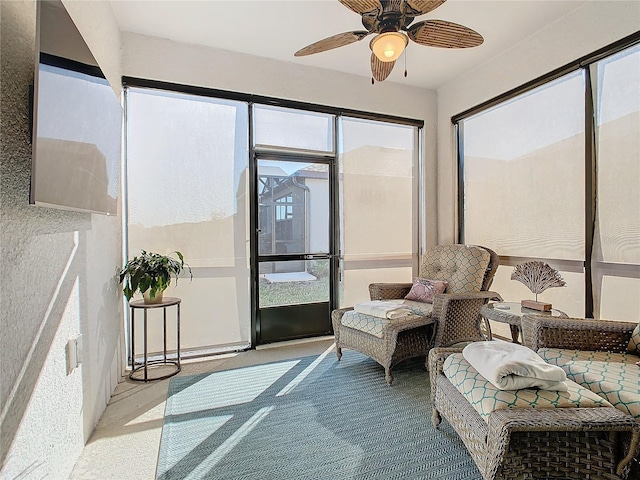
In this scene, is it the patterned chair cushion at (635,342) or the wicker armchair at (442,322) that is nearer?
the patterned chair cushion at (635,342)

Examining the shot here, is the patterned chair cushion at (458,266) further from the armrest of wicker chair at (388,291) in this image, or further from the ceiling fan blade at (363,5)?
the ceiling fan blade at (363,5)

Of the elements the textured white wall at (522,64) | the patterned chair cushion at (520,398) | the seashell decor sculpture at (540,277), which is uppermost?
the textured white wall at (522,64)

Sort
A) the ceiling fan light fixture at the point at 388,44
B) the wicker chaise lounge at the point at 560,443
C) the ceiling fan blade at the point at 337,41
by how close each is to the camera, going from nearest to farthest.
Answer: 1. the wicker chaise lounge at the point at 560,443
2. the ceiling fan light fixture at the point at 388,44
3. the ceiling fan blade at the point at 337,41

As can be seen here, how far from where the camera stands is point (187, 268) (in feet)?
10.9

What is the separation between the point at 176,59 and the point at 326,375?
3085 mm

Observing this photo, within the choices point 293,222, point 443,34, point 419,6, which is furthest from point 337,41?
point 293,222

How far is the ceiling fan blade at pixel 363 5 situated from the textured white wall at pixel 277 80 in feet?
5.69

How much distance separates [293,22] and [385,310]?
8.15 feet

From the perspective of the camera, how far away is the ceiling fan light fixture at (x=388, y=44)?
2.13m

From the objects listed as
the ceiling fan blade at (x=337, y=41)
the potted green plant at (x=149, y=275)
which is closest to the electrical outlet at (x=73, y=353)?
the potted green plant at (x=149, y=275)

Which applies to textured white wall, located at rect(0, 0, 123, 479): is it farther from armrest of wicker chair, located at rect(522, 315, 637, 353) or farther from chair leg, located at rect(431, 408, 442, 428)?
armrest of wicker chair, located at rect(522, 315, 637, 353)

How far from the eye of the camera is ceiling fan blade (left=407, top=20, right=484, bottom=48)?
2.17 meters

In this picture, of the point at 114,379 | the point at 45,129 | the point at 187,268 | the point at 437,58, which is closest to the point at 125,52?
the point at 187,268

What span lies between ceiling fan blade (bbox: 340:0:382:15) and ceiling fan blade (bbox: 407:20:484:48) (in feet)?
1.04
